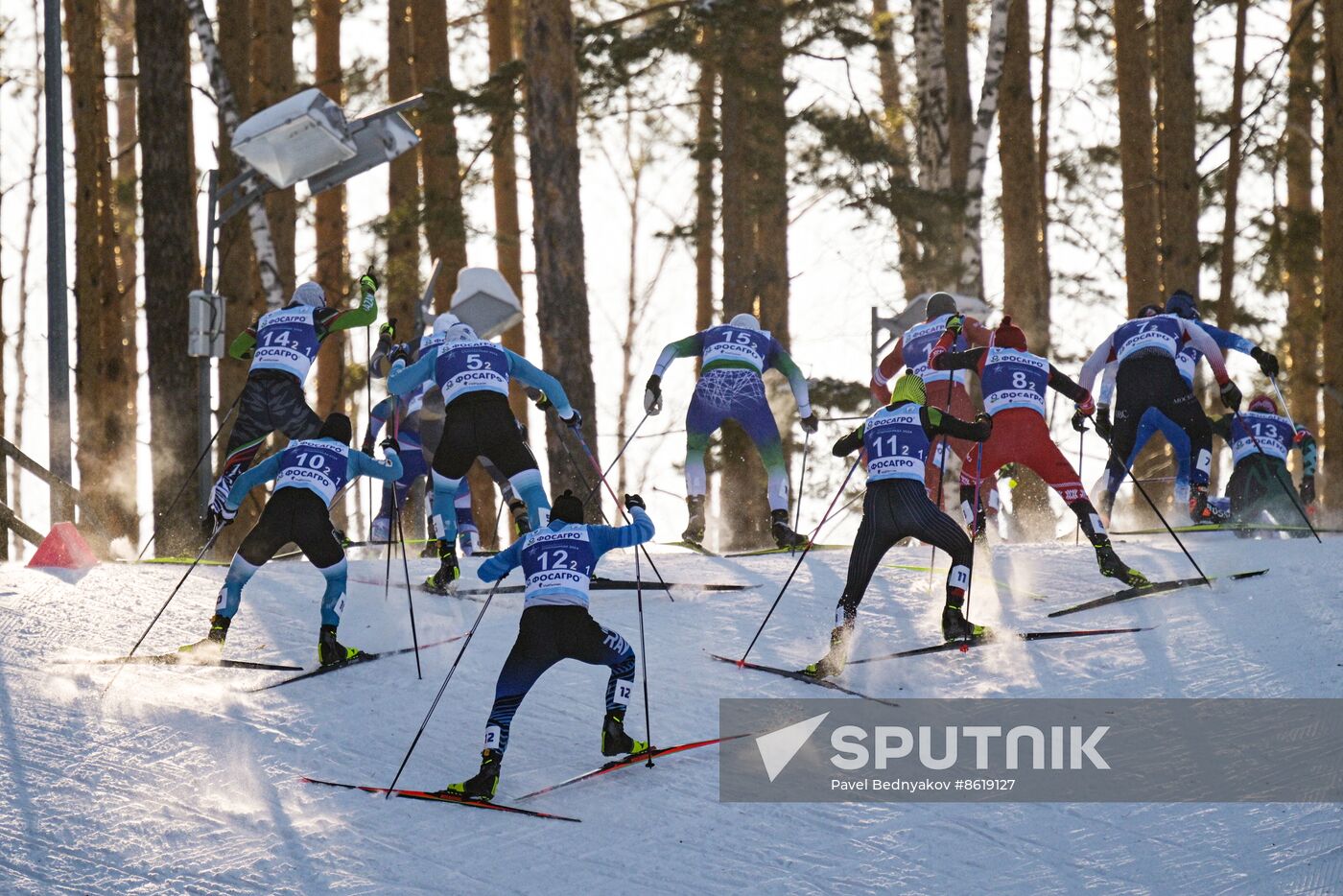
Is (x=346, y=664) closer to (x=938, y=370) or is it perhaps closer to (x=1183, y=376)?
(x=938, y=370)

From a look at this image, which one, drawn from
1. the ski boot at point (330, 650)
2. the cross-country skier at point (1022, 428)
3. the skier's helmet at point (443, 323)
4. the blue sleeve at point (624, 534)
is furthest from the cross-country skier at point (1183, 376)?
the ski boot at point (330, 650)

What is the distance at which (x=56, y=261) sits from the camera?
1405 cm

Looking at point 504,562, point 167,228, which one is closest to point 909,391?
point 504,562

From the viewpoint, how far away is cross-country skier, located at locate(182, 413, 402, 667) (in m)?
9.31

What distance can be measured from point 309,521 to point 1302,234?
17.9 m

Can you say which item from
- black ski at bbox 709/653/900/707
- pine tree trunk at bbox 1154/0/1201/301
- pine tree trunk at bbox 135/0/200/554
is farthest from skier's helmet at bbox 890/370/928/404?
pine tree trunk at bbox 1154/0/1201/301

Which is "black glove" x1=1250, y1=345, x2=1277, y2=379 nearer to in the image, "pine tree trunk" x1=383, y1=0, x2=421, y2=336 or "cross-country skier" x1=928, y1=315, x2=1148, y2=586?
"cross-country skier" x1=928, y1=315, x2=1148, y2=586

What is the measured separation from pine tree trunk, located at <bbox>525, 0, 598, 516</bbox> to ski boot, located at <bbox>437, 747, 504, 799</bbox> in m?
8.27

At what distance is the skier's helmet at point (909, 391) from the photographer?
372 inches

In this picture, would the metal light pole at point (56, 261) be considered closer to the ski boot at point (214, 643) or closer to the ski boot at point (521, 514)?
the ski boot at point (521, 514)

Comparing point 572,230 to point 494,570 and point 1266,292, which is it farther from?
point 1266,292

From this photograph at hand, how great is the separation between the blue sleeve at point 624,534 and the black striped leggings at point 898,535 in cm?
142

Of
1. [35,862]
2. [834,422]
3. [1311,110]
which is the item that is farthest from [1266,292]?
[35,862]

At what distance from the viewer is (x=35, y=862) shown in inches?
262
